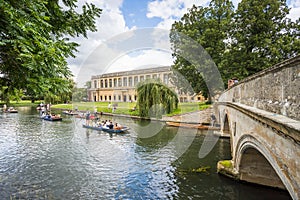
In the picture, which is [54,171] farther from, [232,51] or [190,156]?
[232,51]

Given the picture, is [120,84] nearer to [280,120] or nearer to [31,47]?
[31,47]

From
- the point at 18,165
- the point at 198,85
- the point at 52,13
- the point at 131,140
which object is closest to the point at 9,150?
the point at 18,165

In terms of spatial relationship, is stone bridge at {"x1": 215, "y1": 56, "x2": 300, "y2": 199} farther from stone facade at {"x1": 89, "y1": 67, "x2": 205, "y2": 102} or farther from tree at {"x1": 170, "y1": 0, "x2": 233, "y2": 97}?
stone facade at {"x1": 89, "y1": 67, "x2": 205, "y2": 102}

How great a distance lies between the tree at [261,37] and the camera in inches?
639

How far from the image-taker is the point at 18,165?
347 inches

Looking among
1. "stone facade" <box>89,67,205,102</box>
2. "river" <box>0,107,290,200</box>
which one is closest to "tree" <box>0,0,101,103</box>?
"river" <box>0,107,290,200</box>

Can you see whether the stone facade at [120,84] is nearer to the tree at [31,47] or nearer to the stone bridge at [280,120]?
the stone bridge at [280,120]

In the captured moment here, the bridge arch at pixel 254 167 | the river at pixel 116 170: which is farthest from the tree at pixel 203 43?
the bridge arch at pixel 254 167

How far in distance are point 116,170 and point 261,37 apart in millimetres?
15581

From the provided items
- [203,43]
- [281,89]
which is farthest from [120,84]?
[281,89]

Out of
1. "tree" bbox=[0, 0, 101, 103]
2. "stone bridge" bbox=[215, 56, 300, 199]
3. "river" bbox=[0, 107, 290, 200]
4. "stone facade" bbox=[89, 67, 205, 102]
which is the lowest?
"river" bbox=[0, 107, 290, 200]

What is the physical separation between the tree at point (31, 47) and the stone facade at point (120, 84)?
133 feet

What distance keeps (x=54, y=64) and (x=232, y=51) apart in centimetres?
1753

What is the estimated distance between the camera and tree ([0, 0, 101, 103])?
3071mm
